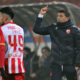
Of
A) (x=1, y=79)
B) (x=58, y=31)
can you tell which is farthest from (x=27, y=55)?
(x=1, y=79)

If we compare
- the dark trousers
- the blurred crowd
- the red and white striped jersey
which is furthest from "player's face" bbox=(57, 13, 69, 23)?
the blurred crowd

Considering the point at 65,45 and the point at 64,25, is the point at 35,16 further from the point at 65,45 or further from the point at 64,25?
the point at 65,45

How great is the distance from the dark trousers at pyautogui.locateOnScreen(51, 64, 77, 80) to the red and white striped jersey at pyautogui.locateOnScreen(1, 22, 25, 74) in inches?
33.6

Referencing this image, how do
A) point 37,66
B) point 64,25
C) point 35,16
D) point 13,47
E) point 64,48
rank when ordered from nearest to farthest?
point 13,47 → point 64,48 → point 64,25 → point 35,16 → point 37,66

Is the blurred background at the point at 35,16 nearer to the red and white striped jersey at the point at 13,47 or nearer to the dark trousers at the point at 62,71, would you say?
the dark trousers at the point at 62,71

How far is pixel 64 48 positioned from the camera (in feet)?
27.5

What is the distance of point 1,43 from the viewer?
7.28 metres

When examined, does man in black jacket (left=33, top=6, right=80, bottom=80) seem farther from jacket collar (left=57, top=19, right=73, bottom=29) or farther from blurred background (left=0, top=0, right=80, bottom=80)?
blurred background (left=0, top=0, right=80, bottom=80)

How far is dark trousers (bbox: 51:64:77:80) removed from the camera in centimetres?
840

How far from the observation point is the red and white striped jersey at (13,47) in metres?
7.58

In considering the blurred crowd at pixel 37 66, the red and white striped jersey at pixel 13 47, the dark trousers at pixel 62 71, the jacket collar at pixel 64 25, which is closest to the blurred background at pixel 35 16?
the blurred crowd at pixel 37 66

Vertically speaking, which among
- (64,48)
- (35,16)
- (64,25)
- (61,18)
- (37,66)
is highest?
(61,18)

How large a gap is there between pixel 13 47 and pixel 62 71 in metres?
1.21

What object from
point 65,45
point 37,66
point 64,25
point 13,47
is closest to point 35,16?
point 37,66
